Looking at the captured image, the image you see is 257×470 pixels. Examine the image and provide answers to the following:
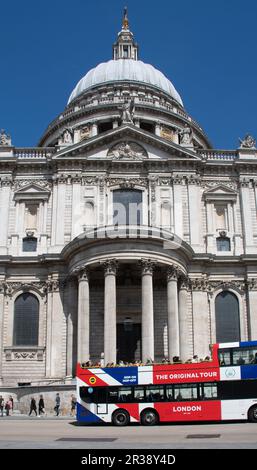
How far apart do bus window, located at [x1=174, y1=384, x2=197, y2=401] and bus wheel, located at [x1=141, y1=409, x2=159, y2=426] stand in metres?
1.29

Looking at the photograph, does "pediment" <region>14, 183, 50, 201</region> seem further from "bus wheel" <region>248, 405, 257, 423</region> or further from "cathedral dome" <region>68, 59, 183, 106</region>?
"bus wheel" <region>248, 405, 257, 423</region>

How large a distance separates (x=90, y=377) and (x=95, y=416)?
1.84m

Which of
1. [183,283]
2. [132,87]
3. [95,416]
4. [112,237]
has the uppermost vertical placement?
[132,87]

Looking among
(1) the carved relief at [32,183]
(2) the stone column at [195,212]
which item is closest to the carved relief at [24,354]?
(1) the carved relief at [32,183]

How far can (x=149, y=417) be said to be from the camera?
26188 millimetres

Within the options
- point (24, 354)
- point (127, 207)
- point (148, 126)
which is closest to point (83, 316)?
point (24, 354)

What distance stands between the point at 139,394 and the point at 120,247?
49.1 feet

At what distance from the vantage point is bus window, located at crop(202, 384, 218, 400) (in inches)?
1018

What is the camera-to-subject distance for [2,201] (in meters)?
46.8

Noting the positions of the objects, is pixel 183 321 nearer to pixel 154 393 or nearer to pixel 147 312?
pixel 147 312

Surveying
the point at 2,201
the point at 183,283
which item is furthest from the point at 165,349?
the point at 2,201

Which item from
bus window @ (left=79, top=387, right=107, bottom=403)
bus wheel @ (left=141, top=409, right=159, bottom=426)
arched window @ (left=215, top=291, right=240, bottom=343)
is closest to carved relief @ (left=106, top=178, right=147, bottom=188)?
arched window @ (left=215, top=291, right=240, bottom=343)

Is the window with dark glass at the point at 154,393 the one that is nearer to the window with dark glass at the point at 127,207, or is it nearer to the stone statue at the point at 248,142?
the window with dark glass at the point at 127,207
